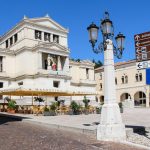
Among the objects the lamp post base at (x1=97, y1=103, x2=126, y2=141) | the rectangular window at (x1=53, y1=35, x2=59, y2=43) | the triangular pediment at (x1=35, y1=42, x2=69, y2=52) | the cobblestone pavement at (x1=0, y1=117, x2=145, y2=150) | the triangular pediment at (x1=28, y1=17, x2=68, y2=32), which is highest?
the triangular pediment at (x1=28, y1=17, x2=68, y2=32)

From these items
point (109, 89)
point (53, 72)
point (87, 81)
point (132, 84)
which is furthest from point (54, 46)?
point (109, 89)

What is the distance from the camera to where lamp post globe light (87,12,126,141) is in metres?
11.2

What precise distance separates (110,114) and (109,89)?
0.90 meters

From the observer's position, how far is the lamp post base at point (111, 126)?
1112 centimetres

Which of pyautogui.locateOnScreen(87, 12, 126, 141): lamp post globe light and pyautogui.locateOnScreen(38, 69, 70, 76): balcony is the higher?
pyautogui.locateOnScreen(38, 69, 70, 76): balcony

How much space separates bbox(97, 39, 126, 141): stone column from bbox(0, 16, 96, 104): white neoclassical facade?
124 ft

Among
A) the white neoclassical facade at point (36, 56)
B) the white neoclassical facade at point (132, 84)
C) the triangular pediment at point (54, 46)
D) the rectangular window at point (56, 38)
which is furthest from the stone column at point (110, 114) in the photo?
the white neoclassical facade at point (132, 84)

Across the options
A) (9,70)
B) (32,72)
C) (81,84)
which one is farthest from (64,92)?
(81,84)

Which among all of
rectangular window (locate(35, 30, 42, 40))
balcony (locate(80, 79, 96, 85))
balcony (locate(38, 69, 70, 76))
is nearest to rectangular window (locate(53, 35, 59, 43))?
rectangular window (locate(35, 30, 42, 40))

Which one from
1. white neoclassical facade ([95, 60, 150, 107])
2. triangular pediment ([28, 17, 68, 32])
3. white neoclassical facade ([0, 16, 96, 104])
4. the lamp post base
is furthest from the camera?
white neoclassical facade ([95, 60, 150, 107])

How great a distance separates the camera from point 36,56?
52031 millimetres

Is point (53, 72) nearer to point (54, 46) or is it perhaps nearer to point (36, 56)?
point (36, 56)

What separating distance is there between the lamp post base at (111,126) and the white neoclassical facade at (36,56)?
1494 inches

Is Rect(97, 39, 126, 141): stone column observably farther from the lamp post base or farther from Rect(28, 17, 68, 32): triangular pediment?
Rect(28, 17, 68, 32): triangular pediment
